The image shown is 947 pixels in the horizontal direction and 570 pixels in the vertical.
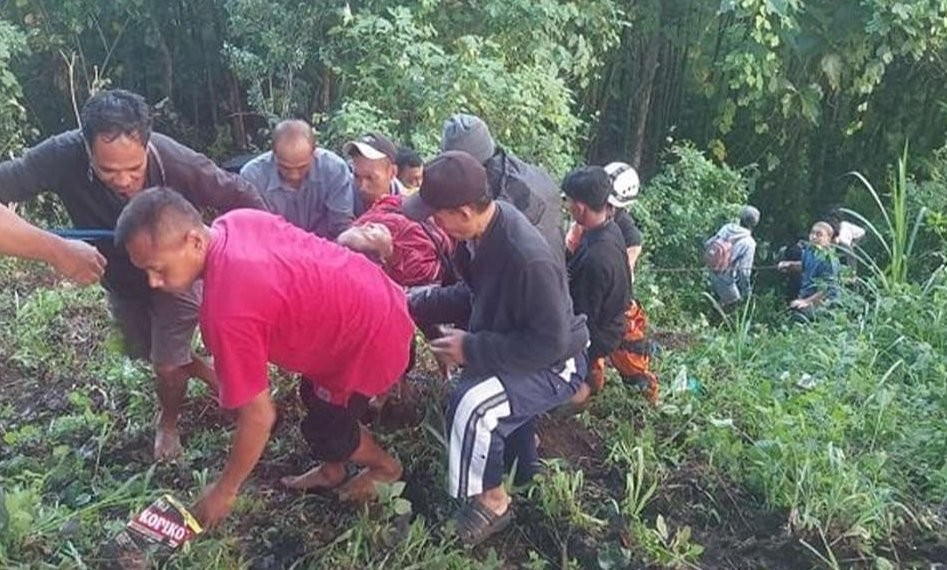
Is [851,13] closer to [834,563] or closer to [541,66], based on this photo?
[541,66]

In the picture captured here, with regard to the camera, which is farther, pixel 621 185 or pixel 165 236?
pixel 621 185

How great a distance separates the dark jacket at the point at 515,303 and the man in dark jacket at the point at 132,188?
0.93 m

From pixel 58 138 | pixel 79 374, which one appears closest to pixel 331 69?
pixel 79 374

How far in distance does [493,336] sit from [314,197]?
1.47 metres

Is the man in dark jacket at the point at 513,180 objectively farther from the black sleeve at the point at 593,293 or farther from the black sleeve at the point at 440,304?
the black sleeve at the point at 440,304

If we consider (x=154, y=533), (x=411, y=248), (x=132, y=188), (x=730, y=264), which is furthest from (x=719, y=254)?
(x=154, y=533)

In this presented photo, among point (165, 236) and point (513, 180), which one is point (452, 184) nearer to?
point (165, 236)

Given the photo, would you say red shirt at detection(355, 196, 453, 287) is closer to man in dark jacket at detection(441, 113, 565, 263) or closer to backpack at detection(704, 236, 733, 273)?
man in dark jacket at detection(441, 113, 565, 263)

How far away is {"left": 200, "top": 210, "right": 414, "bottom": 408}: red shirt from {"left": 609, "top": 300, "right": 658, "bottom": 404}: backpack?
1.32 meters

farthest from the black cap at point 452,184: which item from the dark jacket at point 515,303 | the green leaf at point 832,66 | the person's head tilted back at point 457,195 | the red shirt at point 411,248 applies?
the green leaf at point 832,66

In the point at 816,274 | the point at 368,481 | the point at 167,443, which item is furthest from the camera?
the point at 816,274

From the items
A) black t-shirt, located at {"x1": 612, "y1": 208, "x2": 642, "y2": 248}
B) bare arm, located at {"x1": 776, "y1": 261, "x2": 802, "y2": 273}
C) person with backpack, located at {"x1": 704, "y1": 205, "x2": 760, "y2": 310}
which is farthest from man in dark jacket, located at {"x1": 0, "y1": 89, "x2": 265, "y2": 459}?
bare arm, located at {"x1": 776, "y1": 261, "x2": 802, "y2": 273}

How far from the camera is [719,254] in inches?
286

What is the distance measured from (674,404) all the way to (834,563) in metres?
1.05
